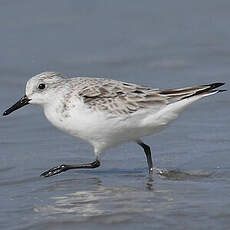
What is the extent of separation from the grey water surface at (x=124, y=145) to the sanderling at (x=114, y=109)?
49 centimetres

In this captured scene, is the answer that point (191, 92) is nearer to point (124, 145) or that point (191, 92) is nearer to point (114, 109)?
point (114, 109)

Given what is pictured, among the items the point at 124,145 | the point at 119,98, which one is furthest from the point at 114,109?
the point at 124,145

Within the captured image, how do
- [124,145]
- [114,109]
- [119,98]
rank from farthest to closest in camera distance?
[124,145], [119,98], [114,109]

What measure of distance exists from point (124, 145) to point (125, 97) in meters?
1.65

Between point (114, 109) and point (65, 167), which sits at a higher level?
point (114, 109)

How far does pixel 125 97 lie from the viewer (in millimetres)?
9305

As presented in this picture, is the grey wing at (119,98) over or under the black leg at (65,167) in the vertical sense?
over

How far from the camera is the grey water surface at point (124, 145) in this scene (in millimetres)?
7660

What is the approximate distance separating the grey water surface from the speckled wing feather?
2.52ft

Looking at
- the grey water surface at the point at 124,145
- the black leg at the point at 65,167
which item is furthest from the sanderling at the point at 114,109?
the grey water surface at the point at 124,145

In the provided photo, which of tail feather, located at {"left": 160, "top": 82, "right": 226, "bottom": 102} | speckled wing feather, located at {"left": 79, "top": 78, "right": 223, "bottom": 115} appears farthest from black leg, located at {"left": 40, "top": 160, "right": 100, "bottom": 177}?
tail feather, located at {"left": 160, "top": 82, "right": 226, "bottom": 102}

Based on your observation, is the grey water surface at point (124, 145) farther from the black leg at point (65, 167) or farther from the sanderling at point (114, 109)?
the sanderling at point (114, 109)

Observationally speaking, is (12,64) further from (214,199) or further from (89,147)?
(214,199)

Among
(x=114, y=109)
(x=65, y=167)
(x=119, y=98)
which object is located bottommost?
(x=65, y=167)
